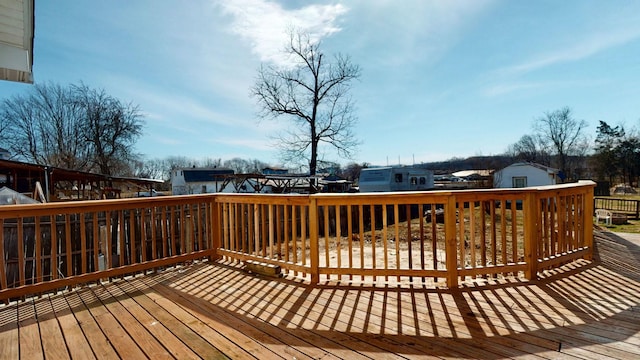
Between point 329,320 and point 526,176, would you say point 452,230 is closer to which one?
point 329,320

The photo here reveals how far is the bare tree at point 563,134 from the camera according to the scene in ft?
105

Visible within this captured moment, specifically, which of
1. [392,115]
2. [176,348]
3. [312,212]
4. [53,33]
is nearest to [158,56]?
[53,33]

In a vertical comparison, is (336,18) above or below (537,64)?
above

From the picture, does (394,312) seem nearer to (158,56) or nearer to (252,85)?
(158,56)

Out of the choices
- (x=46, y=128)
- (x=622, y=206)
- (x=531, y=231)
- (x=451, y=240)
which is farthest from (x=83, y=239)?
(x=46, y=128)

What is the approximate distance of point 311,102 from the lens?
1756 centimetres

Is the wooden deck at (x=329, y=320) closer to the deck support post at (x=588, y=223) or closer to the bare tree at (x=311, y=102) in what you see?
the deck support post at (x=588, y=223)

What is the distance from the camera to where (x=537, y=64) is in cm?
984

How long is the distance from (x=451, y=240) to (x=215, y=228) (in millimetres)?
2947

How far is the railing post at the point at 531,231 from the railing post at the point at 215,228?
3611mm

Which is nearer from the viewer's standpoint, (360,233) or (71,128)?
(360,233)

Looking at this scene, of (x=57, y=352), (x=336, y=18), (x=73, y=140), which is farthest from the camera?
(x=73, y=140)

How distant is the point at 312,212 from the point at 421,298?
4.22 ft

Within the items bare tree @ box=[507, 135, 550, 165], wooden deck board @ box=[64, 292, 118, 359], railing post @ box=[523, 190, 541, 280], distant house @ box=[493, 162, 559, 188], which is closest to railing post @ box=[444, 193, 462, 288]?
railing post @ box=[523, 190, 541, 280]
